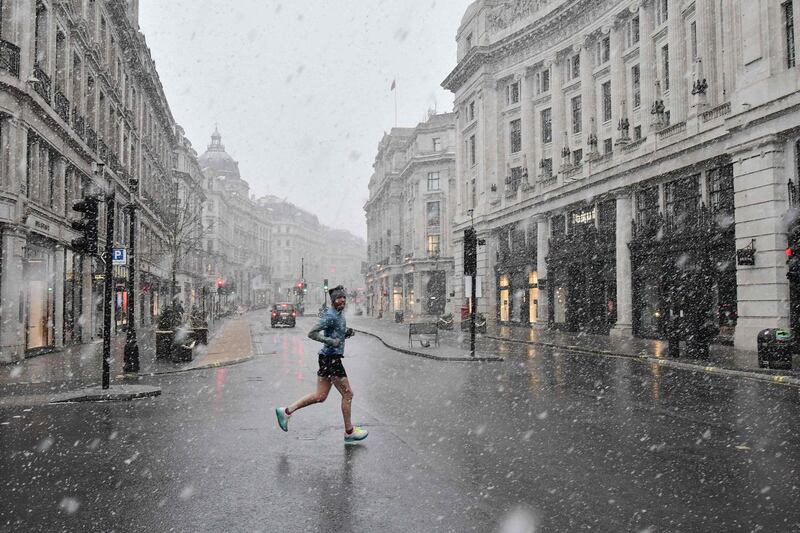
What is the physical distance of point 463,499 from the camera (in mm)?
5816

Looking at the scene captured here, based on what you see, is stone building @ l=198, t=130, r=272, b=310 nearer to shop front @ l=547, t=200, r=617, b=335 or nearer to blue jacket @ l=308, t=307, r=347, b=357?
shop front @ l=547, t=200, r=617, b=335

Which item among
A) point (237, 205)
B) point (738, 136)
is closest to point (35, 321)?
point (738, 136)

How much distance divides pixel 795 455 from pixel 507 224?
40.1 meters

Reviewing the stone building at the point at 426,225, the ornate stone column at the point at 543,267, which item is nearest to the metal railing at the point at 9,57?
the ornate stone column at the point at 543,267

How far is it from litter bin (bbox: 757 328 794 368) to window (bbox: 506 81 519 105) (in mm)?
33987

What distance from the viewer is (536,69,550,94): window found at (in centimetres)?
4447

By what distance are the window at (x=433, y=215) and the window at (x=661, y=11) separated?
44.9 metres

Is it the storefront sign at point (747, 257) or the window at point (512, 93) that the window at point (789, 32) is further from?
the window at point (512, 93)

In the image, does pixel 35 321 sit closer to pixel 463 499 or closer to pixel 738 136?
pixel 463 499

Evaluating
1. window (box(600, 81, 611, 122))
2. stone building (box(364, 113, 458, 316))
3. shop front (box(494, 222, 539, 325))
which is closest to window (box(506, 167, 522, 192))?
shop front (box(494, 222, 539, 325))

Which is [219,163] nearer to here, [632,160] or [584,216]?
[584,216]

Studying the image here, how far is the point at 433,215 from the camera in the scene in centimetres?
7662

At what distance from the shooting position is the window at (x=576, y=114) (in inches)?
1594

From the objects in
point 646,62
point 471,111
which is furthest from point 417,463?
point 471,111
